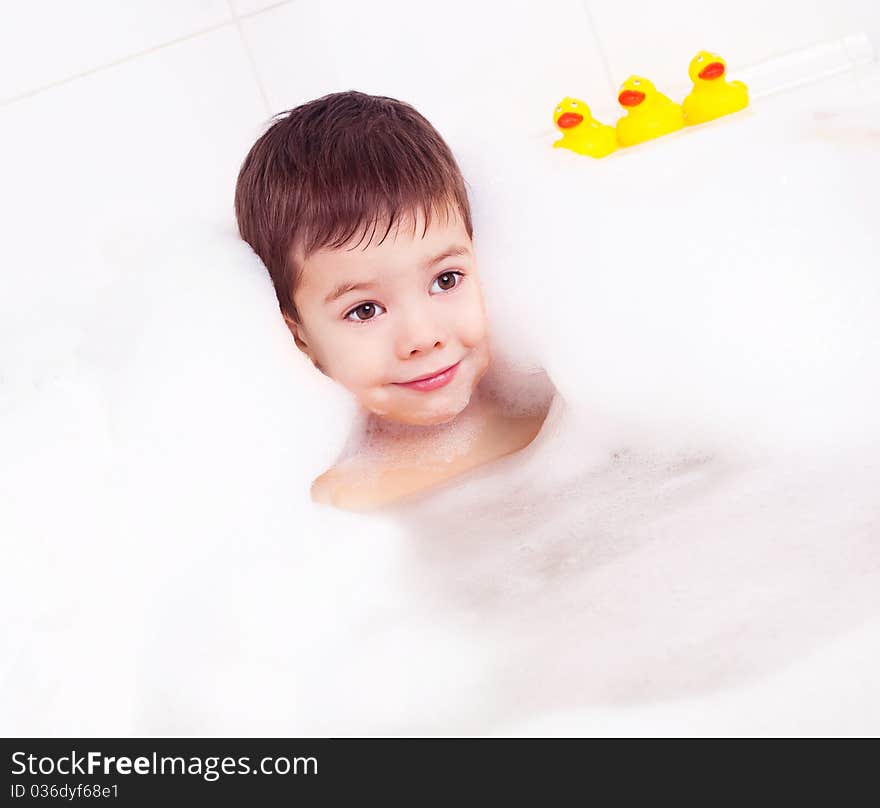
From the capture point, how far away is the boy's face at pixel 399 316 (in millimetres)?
1079

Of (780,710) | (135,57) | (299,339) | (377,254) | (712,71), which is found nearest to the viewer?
(780,710)

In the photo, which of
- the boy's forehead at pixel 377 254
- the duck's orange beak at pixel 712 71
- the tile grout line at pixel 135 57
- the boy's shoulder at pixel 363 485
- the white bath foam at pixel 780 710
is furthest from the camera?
the tile grout line at pixel 135 57

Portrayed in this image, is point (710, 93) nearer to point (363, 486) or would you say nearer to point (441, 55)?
point (441, 55)

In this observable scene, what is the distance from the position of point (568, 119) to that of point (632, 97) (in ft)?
0.31

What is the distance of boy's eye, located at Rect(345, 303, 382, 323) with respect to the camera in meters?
1.10

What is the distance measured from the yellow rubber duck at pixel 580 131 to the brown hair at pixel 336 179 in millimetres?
374

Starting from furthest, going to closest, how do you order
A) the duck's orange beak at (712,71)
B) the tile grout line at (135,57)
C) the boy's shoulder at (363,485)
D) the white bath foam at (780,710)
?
the tile grout line at (135,57)
the duck's orange beak at (712,71)
the boy's shoulder at (363,485)
the white bath foam at (780,710)

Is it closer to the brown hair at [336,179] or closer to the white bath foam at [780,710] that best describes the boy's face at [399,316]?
the brown hair at [336,179]

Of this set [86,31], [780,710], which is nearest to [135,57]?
[86,31]

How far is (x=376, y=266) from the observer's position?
1072 mm

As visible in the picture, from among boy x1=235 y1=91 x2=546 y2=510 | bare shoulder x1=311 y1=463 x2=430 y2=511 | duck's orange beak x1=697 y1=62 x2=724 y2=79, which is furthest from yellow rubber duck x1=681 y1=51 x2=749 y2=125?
bare shoulder x1=311 y1=463 x2=430 y2=511

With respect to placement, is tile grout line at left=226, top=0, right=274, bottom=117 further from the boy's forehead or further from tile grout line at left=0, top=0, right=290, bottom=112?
the boy's forehead

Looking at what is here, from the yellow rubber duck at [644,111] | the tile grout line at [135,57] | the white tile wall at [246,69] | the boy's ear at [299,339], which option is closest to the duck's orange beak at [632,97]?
the yellow rubber duck at [644,111]
